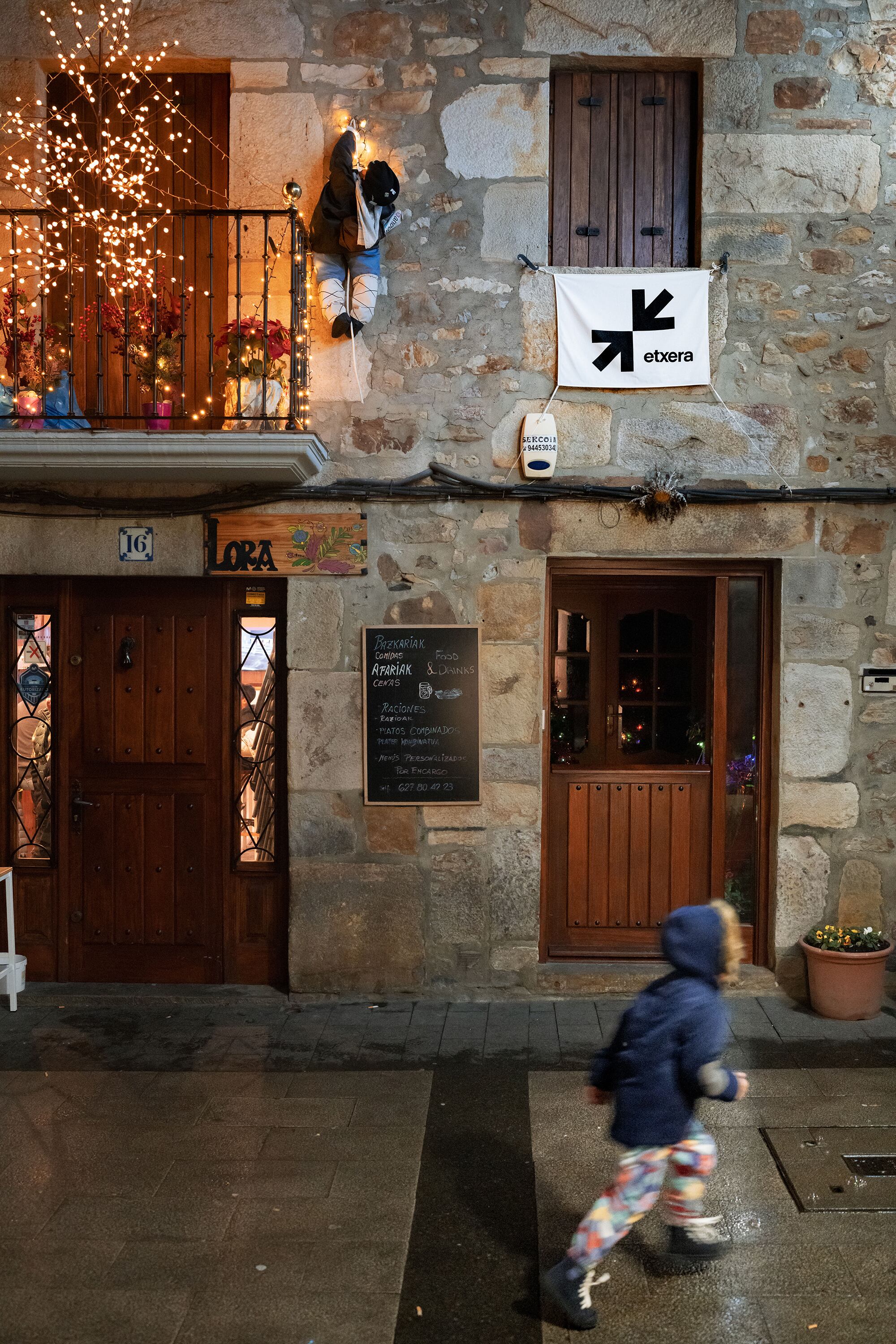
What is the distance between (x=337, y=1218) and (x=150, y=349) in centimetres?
430

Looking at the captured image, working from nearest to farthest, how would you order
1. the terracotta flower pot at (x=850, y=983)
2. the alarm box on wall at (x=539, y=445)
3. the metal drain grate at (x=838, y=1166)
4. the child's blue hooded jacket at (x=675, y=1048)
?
the child's blue hooded jacket at (x=675, y=1048), the metal drain grate at (x=838, y=1166), the terracotta flower pot at (x=850, y=983), the alarm box on wall at (x=539, y=445)

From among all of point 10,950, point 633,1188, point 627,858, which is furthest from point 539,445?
point 10,950

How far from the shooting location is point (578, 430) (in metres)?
5.64

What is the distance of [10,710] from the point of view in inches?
233

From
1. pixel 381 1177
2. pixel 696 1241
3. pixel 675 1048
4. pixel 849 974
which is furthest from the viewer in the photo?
pixel 849 974

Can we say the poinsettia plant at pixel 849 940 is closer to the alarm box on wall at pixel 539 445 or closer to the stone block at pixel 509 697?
the stone block at pixel 509 697

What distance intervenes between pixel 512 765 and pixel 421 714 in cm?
56

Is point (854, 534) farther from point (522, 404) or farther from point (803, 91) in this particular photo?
point (803, 91)

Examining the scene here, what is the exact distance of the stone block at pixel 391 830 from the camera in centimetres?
565

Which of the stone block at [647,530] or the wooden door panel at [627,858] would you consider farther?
the wooden door panel at [627,858]

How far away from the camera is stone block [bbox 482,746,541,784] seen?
5648mm

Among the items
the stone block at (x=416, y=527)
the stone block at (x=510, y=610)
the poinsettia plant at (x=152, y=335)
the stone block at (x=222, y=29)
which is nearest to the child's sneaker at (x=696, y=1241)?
the stone block at (x=510, y=610)

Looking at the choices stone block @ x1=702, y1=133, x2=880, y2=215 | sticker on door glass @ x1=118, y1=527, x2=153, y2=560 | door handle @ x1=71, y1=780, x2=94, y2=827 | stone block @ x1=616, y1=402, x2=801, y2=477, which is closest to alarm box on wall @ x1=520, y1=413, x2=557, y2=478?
stone block @ x1=616, y1=402, x2=801, y2=477

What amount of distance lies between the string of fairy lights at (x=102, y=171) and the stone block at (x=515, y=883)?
8.38 ft
